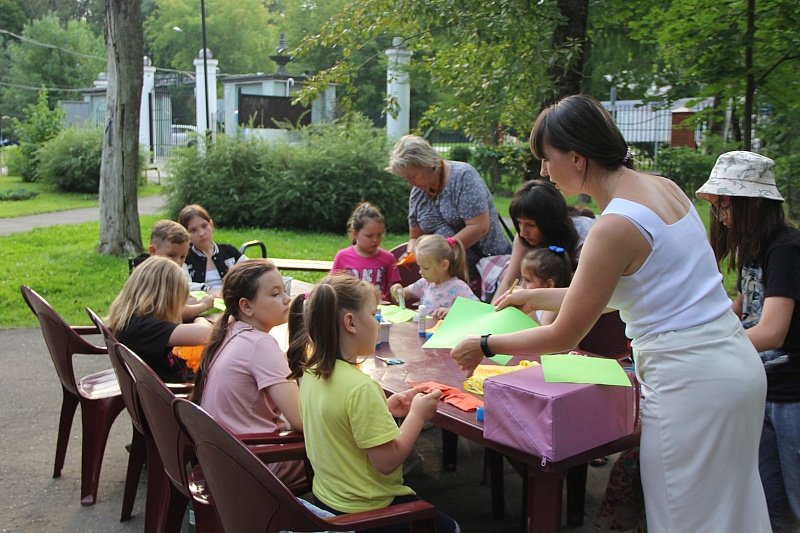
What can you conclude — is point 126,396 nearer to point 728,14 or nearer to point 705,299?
point 705,299

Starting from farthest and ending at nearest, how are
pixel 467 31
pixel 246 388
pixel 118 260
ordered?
1. pixel 118 260
2. pixel 467 31
3. pixel 246 388

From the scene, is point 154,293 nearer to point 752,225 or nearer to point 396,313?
point 396,313

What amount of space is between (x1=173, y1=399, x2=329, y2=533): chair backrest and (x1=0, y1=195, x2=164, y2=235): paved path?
1222 centimetres

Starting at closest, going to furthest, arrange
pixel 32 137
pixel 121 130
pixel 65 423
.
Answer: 1. pixel 65 423
2. pixel 121 130
3. pixel 32 137

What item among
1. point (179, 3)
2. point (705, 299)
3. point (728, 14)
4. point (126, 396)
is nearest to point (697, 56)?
point (728, 14)

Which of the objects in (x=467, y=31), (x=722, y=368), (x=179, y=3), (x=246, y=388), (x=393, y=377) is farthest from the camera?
(x=179, y=3)

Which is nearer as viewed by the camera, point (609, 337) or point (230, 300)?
point (230, 300)

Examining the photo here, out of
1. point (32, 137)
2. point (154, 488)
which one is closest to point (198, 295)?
point (154, 488)

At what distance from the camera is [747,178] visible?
296 cm

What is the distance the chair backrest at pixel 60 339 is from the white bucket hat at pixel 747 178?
293cm

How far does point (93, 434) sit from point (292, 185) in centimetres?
1028

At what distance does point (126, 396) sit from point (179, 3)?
53.5 meters

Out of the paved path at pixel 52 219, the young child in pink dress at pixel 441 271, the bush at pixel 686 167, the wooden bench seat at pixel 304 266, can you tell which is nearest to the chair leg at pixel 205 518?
the young child in pink dress at pixel 441 271

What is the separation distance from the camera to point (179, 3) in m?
52.7
